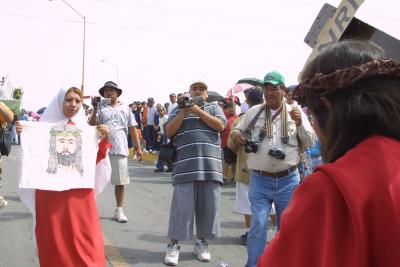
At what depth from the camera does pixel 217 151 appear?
493cm

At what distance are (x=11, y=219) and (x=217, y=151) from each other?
3.65m

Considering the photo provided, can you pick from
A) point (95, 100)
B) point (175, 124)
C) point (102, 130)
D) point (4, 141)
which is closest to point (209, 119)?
point (175, 124)

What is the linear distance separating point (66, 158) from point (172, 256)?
1.45 m

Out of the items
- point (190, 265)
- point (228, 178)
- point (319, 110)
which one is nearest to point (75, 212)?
point (190, 265)

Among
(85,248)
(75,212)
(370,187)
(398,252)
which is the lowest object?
(85,248)

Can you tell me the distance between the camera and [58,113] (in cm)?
429

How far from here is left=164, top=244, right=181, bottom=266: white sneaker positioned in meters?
4.75

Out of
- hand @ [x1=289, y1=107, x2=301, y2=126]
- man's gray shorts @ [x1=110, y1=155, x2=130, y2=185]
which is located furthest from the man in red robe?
man's gray shorts @ [x1=110, y1=155, x2=130, y2=185]

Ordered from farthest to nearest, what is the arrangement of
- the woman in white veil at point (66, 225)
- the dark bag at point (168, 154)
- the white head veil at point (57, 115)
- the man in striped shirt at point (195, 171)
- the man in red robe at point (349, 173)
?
the dark bag at point (168, 154)
the man in striped shirt at point (195, 171)
the white head veil at point (57, 115)
the woman in white veil at point (66, 225)
the man in red robe at point (349, 173)

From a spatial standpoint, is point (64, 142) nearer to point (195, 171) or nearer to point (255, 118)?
point (195, 171)

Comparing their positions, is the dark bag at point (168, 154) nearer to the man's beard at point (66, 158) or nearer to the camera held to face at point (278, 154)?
the man's beard at point (66, 158)

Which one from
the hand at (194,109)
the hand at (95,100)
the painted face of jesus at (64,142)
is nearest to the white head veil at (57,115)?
the painted face of jesus at (64,142)

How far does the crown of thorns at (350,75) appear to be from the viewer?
47.4 inches

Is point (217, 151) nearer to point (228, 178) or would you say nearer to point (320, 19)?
point (320, 19)
